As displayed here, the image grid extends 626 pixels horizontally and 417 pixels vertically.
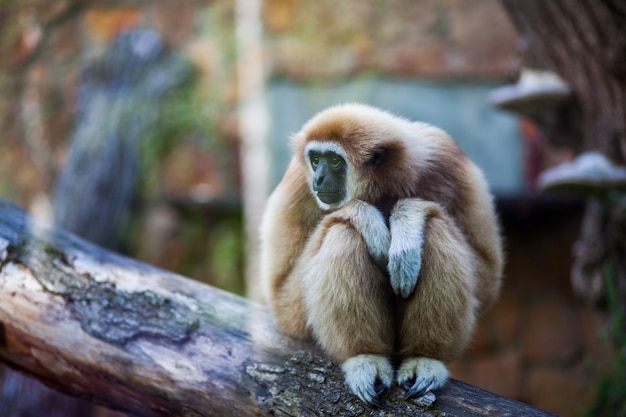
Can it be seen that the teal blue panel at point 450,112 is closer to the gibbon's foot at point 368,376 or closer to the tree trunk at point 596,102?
the tree trunk at point 596,102

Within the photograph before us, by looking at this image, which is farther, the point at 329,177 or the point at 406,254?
the point at 329,177

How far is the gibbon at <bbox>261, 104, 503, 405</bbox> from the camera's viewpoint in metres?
3.06

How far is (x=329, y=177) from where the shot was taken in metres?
3.38

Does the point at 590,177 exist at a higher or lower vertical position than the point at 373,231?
higher

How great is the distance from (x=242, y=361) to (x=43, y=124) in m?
7.21

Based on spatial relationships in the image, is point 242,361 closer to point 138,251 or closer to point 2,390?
point 2,390

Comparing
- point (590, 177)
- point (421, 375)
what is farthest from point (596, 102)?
point (421, 375)

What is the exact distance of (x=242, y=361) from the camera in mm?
3207

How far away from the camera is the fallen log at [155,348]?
9.76 ft

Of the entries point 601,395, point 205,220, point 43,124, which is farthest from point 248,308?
point 43,124

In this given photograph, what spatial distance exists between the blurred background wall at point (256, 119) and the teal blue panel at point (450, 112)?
0.02 meters

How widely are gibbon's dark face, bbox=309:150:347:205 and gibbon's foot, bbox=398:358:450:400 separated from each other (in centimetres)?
95

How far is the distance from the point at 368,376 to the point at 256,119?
19.6 feet

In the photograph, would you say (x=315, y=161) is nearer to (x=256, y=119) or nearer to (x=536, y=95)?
(x=536, y=95)
